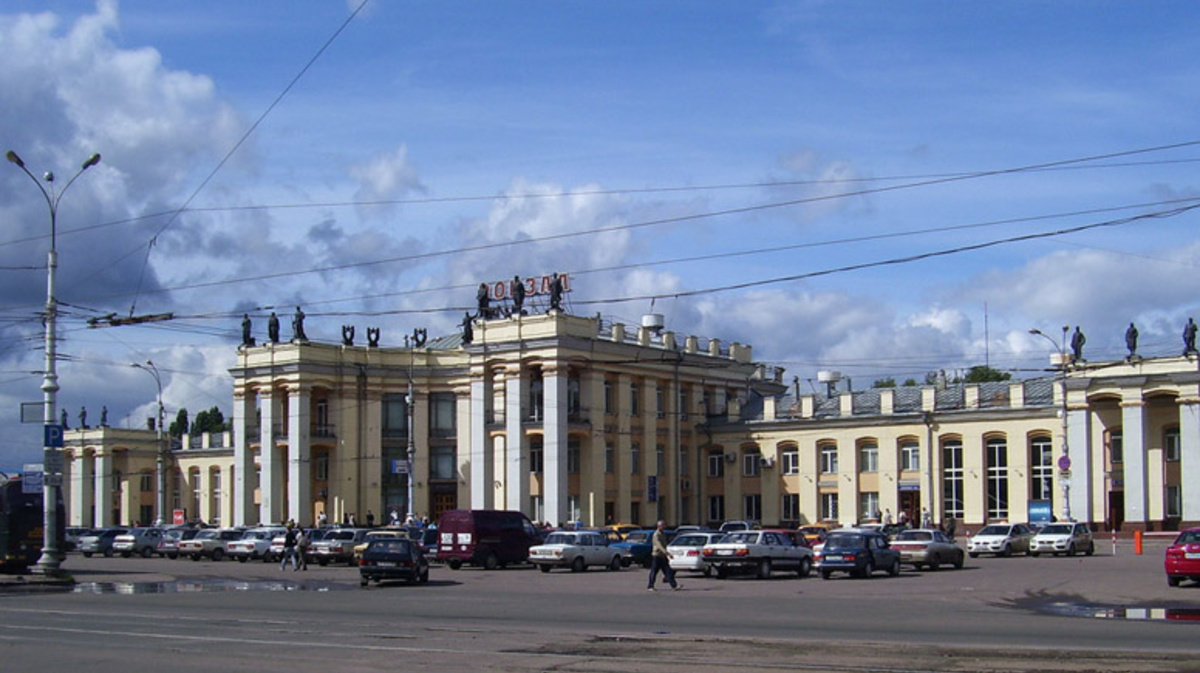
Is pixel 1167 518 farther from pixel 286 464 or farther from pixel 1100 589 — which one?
pixel 286 464

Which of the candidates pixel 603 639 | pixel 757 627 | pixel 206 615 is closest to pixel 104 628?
pixel 206 615

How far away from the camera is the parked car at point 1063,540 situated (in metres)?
52.2

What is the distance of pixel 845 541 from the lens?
39031mm

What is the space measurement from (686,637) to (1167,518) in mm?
49566

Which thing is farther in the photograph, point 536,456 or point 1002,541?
point 536,456

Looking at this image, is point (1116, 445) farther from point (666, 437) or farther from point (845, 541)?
point (845, 541)

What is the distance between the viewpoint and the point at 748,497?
253 feet

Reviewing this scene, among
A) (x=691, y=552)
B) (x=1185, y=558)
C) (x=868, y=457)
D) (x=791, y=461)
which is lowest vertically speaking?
(x=691, y=552)

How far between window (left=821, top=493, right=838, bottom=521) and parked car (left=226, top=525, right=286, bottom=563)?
2971 centimetres

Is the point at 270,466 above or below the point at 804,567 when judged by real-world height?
above

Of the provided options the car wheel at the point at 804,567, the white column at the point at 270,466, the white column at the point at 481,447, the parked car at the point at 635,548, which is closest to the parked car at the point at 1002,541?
the parked car at the point at 635,548

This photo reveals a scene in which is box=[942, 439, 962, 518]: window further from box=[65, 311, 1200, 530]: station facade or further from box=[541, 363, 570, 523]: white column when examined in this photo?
box=[541, 363, 570, 523]: white column

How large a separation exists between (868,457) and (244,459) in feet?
119

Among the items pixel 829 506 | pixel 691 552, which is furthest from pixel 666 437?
pixel 691 552
